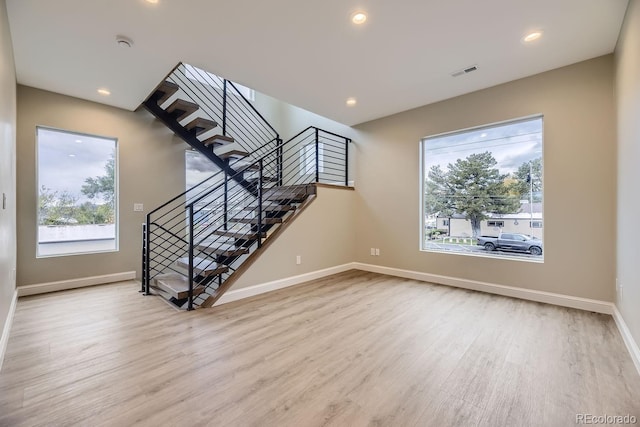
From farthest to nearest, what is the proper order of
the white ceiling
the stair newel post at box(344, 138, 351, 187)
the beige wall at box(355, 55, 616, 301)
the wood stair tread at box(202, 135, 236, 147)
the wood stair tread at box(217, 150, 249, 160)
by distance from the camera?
the stair newel post at box(344, 138, 351, 187)
the wood stair tread at box(217, 150, 249, 160)
the wood stair tread at box(202, 135, 236, 147)
the beige wall at box(355, 55, 616, 301)
the white ceiling

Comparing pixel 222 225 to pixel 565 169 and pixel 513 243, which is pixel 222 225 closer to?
pixel 513 243

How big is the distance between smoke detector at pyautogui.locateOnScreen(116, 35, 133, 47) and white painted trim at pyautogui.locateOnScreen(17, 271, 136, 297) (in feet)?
10.8

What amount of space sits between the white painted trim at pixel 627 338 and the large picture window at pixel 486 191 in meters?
0.90

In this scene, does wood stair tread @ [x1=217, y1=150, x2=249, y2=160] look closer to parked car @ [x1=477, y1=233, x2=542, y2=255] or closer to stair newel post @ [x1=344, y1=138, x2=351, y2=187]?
stair newel post @ [x1=344, y1=138, x2=351, y2=187]

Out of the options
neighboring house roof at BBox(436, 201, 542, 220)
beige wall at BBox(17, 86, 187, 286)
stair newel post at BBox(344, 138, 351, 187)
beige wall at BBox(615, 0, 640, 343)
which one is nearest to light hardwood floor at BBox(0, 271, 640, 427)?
beige wall at BBox(615, 0, 640, 343)

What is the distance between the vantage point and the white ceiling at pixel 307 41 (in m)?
2.29

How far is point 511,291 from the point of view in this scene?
3.57m

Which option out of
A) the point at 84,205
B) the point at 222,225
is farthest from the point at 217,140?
the point at 84,205

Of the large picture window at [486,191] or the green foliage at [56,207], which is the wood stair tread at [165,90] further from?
the large picture window at [486,191]

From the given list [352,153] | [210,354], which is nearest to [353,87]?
[352,153]

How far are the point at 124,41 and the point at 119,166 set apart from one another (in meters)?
2.31

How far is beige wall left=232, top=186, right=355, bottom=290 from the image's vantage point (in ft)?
12.4

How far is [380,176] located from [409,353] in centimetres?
330

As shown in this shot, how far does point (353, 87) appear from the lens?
3.74 m
